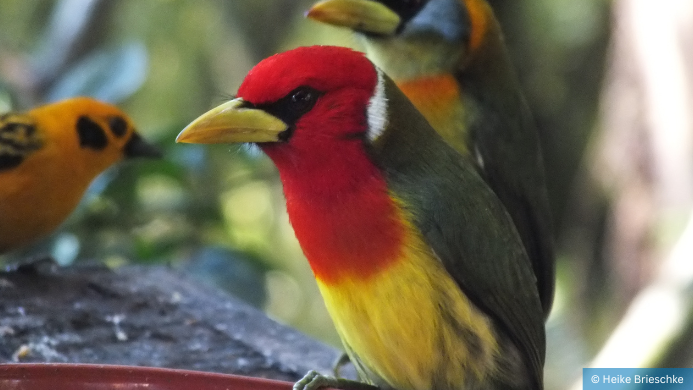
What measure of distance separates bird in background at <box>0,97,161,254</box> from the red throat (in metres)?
1.38

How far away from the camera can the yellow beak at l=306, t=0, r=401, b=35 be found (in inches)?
87.5

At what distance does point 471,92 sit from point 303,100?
0.93m

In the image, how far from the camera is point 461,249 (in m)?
1.69

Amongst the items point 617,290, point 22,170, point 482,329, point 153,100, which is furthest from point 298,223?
point 153,100

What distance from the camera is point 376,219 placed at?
1.60m

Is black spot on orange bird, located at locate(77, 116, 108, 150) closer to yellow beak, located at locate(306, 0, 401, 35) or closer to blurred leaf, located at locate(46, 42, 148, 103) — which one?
blurred leaf, located at locate(46, 42, 148, 103)

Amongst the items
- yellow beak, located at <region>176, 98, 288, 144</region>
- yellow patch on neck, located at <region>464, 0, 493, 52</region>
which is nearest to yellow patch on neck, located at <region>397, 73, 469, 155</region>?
yellow patch on neck, located at <region>464, 0, 493, 52</region>

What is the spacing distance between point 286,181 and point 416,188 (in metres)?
0.27

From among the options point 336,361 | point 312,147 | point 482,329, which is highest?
point 312,147

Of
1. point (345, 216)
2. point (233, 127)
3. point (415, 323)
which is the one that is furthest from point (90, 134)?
point (415, 323)

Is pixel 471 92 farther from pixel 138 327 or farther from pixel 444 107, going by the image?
pixel 138 327

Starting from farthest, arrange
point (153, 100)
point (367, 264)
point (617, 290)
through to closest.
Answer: point (153, 100)
point (617, 290)
point (367, 264)

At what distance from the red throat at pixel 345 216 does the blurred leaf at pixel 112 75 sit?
165cm

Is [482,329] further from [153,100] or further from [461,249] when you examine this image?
[153,100]
